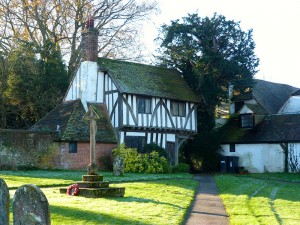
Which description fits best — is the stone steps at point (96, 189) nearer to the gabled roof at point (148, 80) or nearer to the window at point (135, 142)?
the gabled roof at point (148, 80)

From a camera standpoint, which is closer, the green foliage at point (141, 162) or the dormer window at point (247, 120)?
the green foliage at point (141, 162)

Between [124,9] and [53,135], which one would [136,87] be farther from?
[124,9]

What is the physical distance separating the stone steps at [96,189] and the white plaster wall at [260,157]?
19.8 m

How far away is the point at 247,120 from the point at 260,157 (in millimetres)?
3725

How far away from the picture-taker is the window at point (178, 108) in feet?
115

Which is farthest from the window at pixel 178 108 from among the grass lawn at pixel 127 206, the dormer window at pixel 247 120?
the grass lawn at pixel 127 206

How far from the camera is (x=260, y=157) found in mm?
34562

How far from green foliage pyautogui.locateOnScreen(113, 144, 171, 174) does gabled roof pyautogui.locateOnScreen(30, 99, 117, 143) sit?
5.62 ft

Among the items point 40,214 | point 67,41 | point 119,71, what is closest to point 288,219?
point 40,214

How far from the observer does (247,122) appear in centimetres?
3716

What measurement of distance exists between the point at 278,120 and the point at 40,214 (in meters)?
29.7

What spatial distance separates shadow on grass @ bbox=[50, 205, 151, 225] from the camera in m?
11.5

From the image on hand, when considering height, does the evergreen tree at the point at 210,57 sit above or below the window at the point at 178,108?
above

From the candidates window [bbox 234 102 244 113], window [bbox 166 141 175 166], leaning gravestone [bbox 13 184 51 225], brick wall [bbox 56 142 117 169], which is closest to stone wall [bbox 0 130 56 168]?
brick wall [bbox 56 142 117 169]
